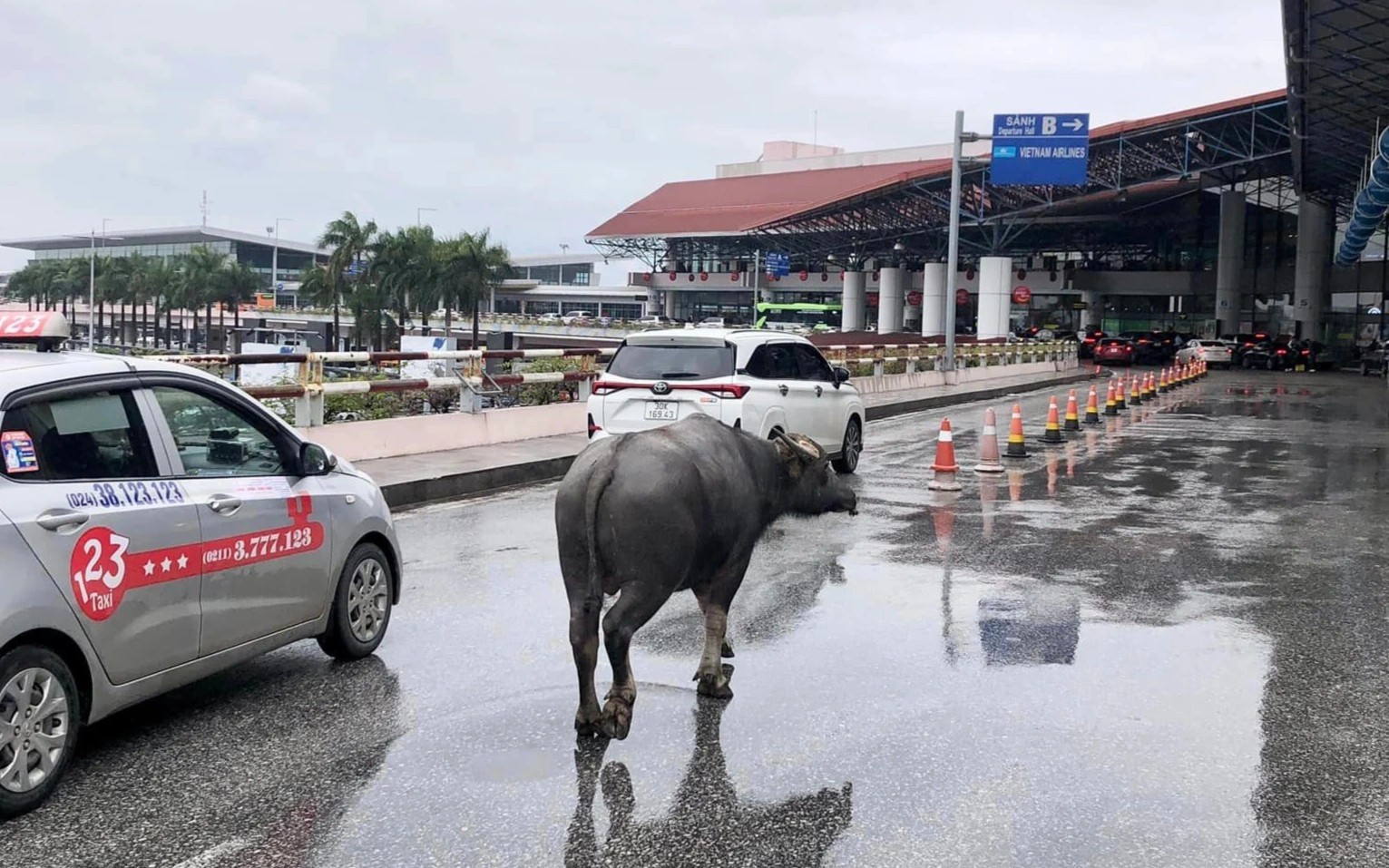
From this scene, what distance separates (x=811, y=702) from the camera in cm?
648

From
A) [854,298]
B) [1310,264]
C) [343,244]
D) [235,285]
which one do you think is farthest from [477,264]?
[1310,264]

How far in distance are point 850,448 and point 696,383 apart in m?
3.44

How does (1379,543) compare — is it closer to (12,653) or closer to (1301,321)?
(12,653)

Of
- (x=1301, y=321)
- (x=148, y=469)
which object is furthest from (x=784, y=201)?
(x=148, y=469)

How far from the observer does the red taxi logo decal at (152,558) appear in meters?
5.14

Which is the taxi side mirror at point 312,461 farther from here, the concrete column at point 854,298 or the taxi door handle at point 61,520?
the concrete column at point 854,298

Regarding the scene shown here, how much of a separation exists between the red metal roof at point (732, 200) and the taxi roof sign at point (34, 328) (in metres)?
83.9

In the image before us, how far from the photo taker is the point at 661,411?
44.4 ft

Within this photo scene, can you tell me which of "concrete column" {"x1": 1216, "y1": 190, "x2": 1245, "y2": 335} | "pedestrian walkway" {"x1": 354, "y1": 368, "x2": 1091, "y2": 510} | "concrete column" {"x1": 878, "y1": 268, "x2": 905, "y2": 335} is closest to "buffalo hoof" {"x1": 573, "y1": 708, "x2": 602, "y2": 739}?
"pedestrian walkway" {"x1": 354, "y1": 368, "x2": 1091, "y2": 510}

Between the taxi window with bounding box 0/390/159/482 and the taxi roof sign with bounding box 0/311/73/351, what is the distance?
1.50 ft

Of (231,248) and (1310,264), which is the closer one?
(1310,264)

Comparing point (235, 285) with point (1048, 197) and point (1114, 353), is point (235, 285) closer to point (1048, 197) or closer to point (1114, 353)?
point (1048, 197)

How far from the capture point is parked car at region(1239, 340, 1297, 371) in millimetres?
62469

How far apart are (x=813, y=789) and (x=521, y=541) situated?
243 inches
